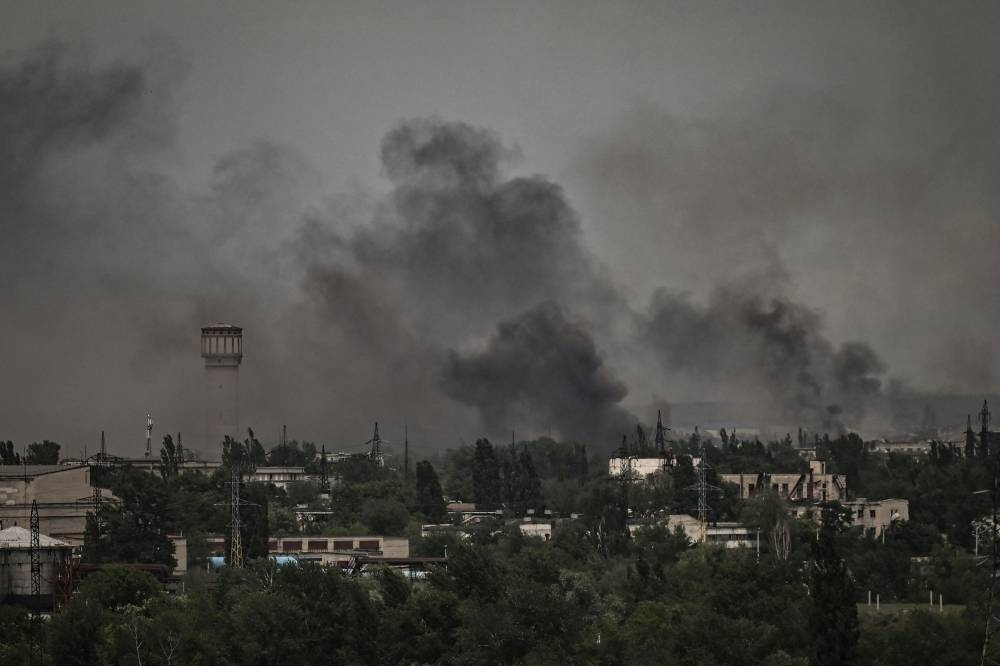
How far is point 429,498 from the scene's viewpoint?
9669cm

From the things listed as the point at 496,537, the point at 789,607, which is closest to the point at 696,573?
the point at 789,607

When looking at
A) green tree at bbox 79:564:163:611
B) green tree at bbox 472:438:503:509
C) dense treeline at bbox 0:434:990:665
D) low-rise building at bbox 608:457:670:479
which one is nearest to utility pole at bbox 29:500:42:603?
green tree at bbox 79:564:163:611

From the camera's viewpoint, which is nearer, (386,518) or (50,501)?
(50,501)

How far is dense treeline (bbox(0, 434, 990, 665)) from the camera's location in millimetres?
40406

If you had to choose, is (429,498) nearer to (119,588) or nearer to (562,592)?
(119,588)

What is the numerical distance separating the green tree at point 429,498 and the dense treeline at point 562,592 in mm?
3077

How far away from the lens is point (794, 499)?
89375 millimetres

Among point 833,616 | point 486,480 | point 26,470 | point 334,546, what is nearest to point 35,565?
point 26,470

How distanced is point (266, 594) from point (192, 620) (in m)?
2.71

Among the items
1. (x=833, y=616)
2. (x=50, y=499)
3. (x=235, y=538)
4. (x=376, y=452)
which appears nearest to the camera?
(x=833, y=616)

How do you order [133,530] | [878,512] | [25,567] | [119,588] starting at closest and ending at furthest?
[119,588], [25,567], [133,530], [878,512]

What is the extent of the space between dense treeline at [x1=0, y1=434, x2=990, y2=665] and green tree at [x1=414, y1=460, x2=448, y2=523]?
3.08 metres

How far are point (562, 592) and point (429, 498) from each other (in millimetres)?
53331

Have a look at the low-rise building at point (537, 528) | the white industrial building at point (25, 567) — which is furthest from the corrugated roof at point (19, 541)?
the low-rise building at point (537, 528)
